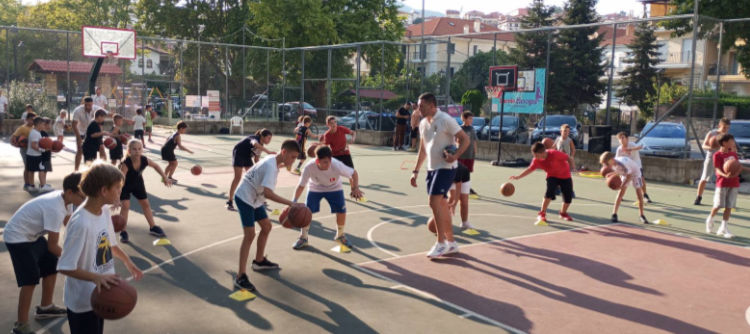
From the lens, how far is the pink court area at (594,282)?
6.30 meters

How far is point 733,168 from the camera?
10.1 m

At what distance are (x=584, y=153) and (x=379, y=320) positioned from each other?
1579 cm

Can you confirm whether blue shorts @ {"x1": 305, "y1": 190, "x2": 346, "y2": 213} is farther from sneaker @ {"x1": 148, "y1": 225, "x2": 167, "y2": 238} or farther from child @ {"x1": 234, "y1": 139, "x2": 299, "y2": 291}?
sneaker @ {"x1": 148, "y1": 225, "x2": 167, "y2": 238}

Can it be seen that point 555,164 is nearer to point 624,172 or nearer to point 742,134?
point 624,172

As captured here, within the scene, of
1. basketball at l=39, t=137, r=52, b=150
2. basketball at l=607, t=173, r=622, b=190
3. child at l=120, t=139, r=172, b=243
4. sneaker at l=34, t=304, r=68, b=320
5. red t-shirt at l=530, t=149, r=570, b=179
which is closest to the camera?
sneaker at l=34, t=304, r=68, b=320

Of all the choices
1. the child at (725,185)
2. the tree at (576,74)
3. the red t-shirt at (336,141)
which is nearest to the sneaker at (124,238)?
the red t-shirt at (336,141)

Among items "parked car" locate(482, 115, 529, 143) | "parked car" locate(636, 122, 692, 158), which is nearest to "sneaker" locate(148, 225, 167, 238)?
"parked car" locate(636, 122, 692, 158)

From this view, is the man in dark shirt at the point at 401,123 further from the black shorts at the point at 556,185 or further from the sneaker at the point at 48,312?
the sneaker at the point at 48,312

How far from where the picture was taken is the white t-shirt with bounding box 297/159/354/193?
880cm

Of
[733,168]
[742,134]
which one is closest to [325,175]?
[733,168]

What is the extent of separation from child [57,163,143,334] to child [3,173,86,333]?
0.76 m

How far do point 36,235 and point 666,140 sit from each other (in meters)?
18.1

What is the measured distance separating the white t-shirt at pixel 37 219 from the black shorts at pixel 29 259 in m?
0.09

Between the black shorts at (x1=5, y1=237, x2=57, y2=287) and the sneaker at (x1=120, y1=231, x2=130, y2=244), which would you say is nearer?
the black shorts at (x1=5, y1=237, x2=57, y2=287)
